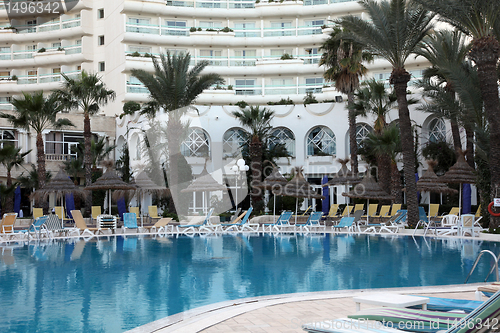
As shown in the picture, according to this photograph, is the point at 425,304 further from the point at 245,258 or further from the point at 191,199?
the point at 191,199

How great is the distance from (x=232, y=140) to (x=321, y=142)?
19.4 feet

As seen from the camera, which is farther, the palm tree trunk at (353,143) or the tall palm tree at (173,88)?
the palm tree trunk at (353,143)

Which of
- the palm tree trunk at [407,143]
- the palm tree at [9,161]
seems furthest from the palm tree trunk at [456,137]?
the palm tree at [9,161]

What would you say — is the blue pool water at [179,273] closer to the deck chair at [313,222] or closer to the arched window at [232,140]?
the deck chair at [313,222]

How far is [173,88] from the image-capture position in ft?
81.7

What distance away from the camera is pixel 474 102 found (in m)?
18.5

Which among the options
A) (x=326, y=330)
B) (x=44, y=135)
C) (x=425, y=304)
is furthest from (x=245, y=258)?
(x=44, y=135)

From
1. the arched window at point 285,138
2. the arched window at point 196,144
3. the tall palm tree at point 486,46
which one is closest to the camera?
the tall palm tree at point 486,46

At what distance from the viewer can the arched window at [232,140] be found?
1308 inches

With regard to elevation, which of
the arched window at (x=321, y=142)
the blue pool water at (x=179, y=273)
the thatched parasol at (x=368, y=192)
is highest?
the arched window at (x=321, y=142)

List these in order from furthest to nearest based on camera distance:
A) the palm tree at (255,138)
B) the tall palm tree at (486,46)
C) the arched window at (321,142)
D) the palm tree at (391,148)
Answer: the arched window at (321,142) → the palm tree at (255,138) → the palm tree at (391,148) → the tall palm tree at (486,46)

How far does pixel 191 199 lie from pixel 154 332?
23692mm

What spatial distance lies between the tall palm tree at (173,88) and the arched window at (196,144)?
281 inches

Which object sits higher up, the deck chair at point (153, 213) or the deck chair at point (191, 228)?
the deck chair at point (153, 213)
